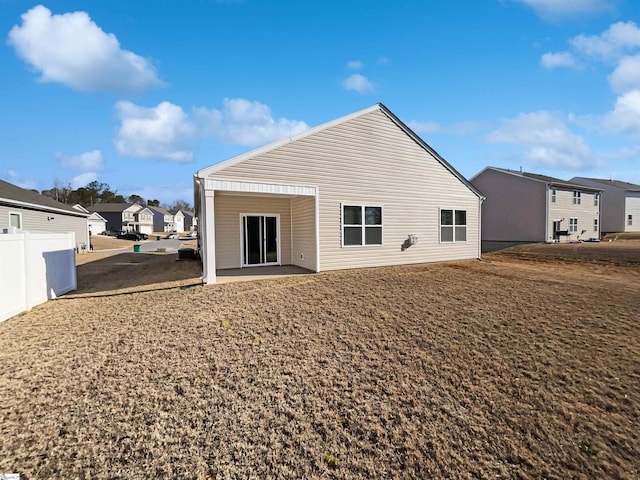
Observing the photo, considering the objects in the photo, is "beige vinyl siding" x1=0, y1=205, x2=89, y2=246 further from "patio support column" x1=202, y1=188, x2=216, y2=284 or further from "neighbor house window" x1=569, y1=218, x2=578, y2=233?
"neighbor house window" x1=569, y1=218, x2=578, y2=233

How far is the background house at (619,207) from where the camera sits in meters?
33.3

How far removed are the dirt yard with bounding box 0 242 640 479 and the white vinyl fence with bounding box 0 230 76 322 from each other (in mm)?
413

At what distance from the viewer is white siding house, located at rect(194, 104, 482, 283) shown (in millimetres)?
9391

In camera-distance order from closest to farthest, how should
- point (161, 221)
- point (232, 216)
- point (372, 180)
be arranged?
point (372, 180), point (232, 216), point (161, 221)

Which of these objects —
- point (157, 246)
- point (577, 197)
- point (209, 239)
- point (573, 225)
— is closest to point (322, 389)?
point (209, 239)

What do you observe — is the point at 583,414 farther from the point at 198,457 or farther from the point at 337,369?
the point at 198,457

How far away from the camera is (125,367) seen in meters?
4.17

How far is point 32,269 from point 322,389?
7270 millimetres

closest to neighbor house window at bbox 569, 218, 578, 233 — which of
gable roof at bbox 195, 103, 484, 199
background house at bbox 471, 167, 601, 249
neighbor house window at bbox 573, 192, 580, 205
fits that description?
background house at bbox 471, 167, 601, 249

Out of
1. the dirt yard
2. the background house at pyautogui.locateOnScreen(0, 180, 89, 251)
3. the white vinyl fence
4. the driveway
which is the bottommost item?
the dirt yard

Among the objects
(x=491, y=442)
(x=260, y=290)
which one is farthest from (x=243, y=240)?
(x=491, y=442)

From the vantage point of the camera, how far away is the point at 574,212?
25.4m

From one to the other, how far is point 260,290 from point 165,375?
379 cm

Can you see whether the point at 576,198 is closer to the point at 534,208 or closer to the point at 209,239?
the point at 534,208
